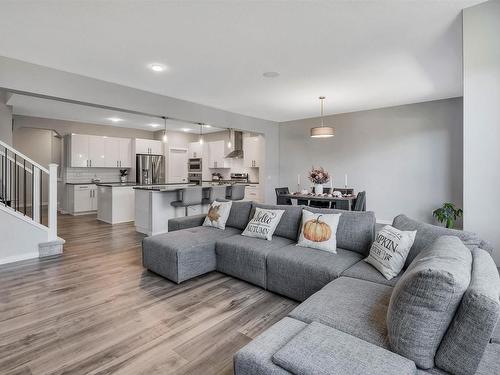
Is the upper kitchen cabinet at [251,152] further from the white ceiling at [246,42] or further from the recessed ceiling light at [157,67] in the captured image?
the recessed ceiling light at [157,67]

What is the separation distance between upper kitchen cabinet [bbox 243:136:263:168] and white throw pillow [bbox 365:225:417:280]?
6000mm

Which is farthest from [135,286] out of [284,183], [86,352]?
[284,183]

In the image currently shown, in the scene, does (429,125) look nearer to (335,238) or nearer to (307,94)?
(307,94)

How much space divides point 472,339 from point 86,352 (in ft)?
7.16

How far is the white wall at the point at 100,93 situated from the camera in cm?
348

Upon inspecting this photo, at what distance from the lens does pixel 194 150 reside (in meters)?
9.62

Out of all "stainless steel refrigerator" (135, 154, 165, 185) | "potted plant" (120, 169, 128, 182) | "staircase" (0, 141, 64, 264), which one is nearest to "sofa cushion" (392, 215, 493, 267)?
"staircase" (0, 141, 64, 264)

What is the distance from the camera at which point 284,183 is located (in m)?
7.92

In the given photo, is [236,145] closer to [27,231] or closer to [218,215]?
[218,215]

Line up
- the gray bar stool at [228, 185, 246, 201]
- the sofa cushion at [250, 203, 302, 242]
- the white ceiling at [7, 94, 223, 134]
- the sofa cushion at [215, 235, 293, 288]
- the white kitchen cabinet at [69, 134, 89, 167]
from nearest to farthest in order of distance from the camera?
the sofa cushion at [215, 235, 293, 288], the sofa cushion at [250, 203, 302, 242], the white ceiling at [7, 94, 223, 134], the gray bar stool at [228, 185, 246, 201], the white kitchen cabinet at [69, 134, 89, 167]

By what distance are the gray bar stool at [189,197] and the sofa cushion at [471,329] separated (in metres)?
4.48

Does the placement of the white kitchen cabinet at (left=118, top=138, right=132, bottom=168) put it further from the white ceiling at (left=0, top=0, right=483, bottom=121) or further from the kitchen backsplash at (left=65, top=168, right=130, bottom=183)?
the white ceiling at (left=0, top=0, right=483, bottom=121)

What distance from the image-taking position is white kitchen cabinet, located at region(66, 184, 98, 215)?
7.30 m

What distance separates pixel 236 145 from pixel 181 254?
5.89 m
